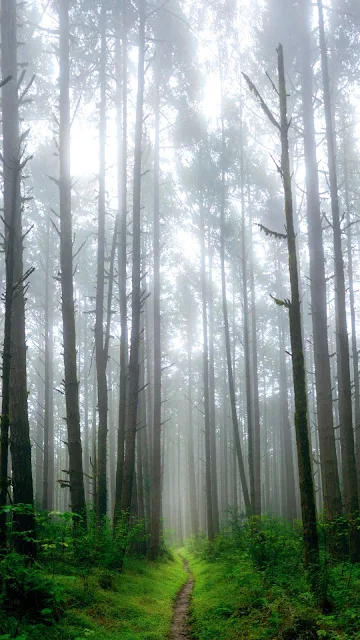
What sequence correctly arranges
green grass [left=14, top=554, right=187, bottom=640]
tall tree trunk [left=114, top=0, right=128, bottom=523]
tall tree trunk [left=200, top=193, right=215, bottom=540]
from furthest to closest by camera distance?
1. tall tree trunk [left=200, top=193, right=215, bottom=540]
2. tall tree trunk [left=114, top=0, right=128, bottom=523]
3. green grass [left=14, top=554, right=187, bottom=640]

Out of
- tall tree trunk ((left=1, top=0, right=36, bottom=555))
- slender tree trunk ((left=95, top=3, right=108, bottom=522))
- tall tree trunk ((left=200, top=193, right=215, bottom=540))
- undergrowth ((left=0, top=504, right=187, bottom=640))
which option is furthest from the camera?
tall tree trunk ((left=200, top=193, right=215, bottom=540))

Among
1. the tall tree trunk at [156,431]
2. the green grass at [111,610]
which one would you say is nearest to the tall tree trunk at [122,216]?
the tall tree trunk at [156,431]

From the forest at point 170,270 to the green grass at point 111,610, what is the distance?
0.05 metres

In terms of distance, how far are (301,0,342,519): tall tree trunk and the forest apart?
0.04 meters

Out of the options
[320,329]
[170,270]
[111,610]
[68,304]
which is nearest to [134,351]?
[68,304]

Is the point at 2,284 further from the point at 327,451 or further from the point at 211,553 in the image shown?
the point at 327,451

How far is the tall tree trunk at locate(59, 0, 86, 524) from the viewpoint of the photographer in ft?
29.3

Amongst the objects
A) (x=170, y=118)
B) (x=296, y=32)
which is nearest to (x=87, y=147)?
(x=170, y=118)

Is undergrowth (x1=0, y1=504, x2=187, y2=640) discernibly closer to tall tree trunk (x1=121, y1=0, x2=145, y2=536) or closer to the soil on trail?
the soil on trail

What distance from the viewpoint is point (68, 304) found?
30.6ft

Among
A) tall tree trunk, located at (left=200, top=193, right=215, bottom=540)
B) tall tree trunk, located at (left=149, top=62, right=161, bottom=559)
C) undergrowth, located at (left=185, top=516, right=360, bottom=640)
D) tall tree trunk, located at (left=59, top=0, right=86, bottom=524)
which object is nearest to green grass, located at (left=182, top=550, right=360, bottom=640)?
undergrowth, located at (left=185, top=516, right=360, bottom=640)

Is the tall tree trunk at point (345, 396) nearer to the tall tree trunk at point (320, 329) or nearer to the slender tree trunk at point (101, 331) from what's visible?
the tall tree trunk at point (320, 329)

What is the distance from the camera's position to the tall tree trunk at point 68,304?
29.3 feet

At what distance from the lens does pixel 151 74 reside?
16.0 m
